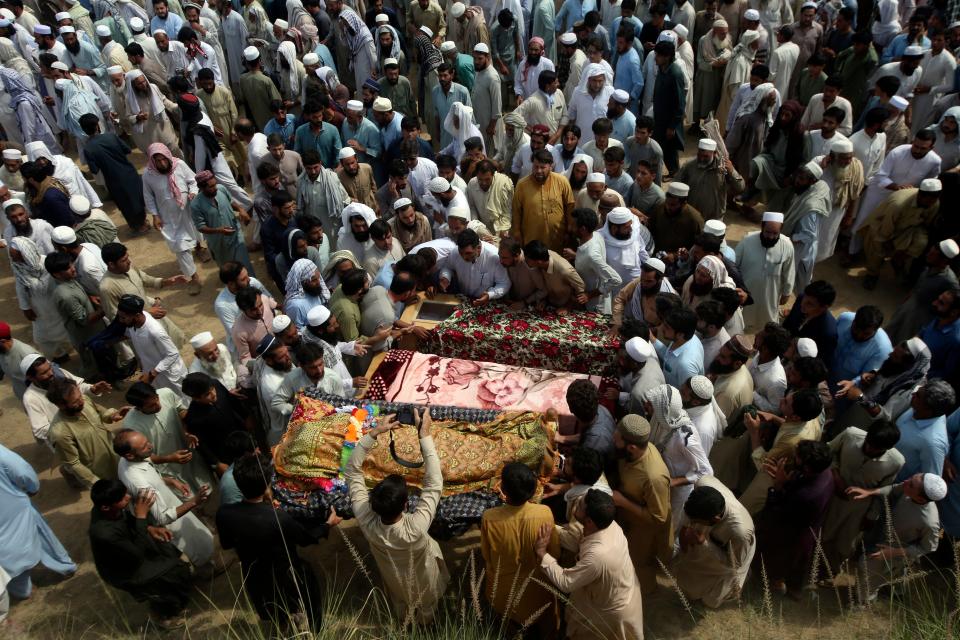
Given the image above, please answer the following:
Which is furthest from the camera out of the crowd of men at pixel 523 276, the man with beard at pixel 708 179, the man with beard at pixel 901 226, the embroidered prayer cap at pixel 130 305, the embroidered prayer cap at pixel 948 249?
the man with beard at pixel 708 179

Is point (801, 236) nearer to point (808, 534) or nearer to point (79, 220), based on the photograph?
point (808, 534)

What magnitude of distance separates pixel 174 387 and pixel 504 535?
3621 millimetres

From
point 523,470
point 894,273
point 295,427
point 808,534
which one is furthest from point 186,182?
point 894,273

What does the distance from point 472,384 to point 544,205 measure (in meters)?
2.50

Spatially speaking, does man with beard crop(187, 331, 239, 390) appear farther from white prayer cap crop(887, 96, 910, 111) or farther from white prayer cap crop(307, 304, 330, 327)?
white prayer cap crop(887, 96, 910, 111)

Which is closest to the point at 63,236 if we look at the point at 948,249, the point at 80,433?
the point at 80,433

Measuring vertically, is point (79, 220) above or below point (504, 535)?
above

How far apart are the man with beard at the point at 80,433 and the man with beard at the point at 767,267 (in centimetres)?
557

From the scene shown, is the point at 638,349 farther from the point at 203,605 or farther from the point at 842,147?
the point at 842,147

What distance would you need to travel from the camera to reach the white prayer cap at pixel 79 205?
7496mm

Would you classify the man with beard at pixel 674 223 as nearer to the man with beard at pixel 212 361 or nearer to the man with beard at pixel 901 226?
the man with beard at pixel 901 226

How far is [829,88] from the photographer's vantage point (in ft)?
26.9

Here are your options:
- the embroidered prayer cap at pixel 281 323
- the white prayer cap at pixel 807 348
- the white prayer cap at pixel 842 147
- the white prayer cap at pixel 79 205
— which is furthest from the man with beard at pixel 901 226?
the white prayer cap at pixel 79 205

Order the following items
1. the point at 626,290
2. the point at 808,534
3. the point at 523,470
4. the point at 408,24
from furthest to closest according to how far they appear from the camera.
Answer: the point at 408,24 → the point at 626,290 → the point at 808,534 → the point at 523,470
